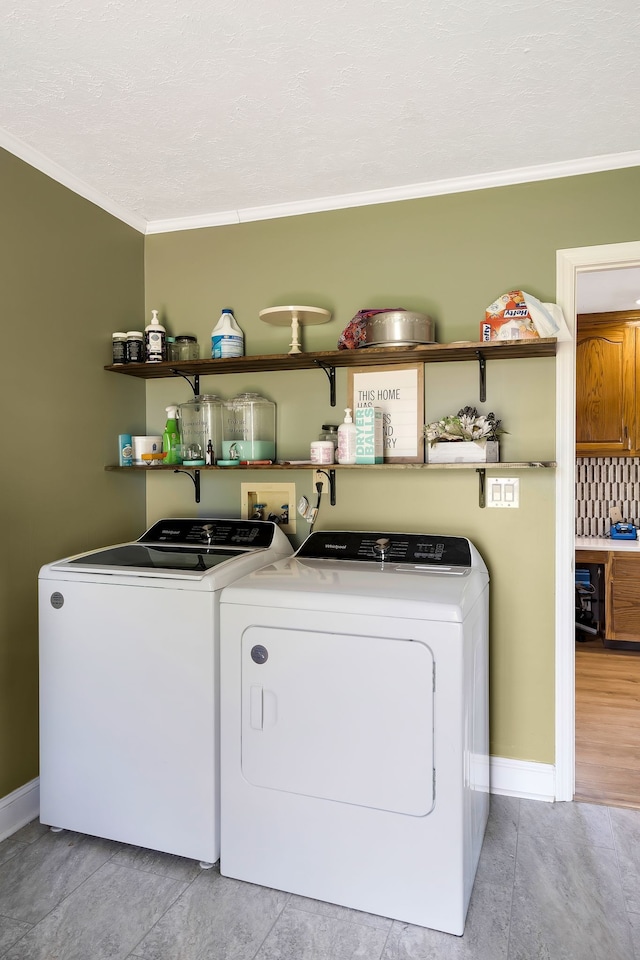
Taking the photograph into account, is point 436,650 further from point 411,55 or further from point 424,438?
point 411,55

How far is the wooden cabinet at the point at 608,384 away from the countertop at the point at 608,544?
1.97 feet

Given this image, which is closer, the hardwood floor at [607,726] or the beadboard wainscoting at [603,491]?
the hardwood floor at [607,726]

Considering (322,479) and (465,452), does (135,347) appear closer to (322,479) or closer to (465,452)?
(322,479)

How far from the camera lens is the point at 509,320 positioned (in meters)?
2.26

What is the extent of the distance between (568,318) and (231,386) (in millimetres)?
1390

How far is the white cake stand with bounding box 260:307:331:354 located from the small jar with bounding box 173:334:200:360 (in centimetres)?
39

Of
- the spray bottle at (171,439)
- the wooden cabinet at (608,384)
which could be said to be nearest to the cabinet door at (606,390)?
the wooden cabinet at (608,384)

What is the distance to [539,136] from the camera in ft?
6.87

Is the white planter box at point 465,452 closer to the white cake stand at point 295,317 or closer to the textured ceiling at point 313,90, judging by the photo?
the white cake stand at point 295,317

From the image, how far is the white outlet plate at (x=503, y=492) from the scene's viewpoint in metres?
2.40

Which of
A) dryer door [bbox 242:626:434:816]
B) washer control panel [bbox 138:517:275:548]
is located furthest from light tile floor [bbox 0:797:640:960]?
washer control panel [bbox 138:517:275:548]

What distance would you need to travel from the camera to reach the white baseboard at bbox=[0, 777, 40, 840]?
83.7 inches

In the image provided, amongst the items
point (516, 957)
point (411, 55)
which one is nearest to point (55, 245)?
point (411, 55)

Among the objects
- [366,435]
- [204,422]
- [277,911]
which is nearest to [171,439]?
[204,422]
